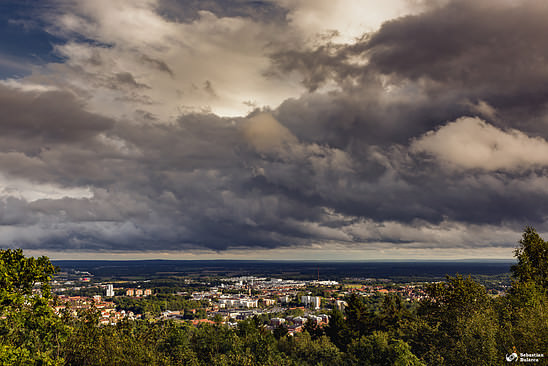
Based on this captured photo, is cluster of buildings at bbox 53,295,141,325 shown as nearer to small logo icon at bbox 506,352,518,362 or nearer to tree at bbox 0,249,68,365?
tree at bbox 0,249,68,365

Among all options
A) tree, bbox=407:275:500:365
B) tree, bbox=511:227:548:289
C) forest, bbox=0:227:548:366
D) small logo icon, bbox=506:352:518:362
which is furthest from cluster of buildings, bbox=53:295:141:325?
tree, bbox=511:227:548:289

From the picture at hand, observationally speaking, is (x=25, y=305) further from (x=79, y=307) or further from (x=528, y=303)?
(x=528, y=303)

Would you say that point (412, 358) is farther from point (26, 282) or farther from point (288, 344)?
point (288, 344)

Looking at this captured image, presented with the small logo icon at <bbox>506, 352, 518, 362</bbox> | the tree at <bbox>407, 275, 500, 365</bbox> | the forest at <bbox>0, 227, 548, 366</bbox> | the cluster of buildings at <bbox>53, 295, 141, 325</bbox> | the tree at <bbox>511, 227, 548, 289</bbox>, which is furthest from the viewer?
the tree at <bbox>511, 227, 548, 289</bbox>

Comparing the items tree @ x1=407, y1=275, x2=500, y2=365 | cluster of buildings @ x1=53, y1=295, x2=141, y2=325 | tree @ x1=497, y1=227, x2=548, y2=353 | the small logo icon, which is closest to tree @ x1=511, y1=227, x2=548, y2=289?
tree @ x1=497, y1=227, x2=548, y2=353

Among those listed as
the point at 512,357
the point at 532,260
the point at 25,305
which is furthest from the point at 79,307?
the point at 532,260

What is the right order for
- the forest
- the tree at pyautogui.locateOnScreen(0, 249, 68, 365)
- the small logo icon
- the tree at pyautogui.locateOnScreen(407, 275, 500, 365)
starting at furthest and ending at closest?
the tree at pyautogui.locateOnScreen(407, 275, 500, 365)
the small logo icon
the forest
the tree at pyautogui.locateOnScreen(0, 249, 68, 365)

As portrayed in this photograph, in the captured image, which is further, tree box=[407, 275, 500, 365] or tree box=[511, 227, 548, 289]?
tree box=[511, 227, 548, 289]

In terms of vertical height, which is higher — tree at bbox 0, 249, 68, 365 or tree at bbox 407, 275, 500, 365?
tree at bbox 0, 249, 68, 365

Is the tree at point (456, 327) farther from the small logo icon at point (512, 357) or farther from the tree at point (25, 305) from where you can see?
the tree at point (25, 305)
